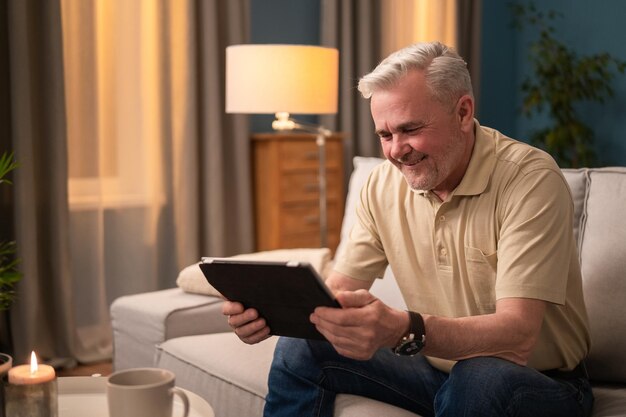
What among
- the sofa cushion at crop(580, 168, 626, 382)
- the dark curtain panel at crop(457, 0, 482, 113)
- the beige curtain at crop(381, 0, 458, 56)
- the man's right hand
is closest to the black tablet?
the man's right hand

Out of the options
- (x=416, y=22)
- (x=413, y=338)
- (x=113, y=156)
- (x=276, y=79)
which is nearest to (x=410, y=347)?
(x=413, y=338)

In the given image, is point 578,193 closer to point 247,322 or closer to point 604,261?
point 604,261

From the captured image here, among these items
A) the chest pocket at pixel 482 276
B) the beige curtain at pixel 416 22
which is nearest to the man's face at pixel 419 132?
the chest pocket at pixel 482 276

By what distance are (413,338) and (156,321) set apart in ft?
3.79

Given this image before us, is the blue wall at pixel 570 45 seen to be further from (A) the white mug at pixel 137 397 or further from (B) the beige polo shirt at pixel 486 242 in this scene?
(A) the white mug at pixel 137 397

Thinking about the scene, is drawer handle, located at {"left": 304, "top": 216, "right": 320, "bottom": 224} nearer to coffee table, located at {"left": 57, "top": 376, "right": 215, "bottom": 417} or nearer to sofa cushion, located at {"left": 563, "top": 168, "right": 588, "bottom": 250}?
sofa cushion, located at {"left": 563, "top": 168, "right": 588, "bottom": 250}

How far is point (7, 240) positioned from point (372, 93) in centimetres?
226

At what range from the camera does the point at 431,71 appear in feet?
5.74

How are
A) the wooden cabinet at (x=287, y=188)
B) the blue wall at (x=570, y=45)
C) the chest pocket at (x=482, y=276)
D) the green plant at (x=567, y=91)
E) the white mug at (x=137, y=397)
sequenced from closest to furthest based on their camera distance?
the white mug at (x=137, y=397)
the chest pocket at (x=482, y=276)
the wooden cabinet at (x=287, y=188)
the green plant at (x=567, y=91)
the blue wall at (x=570, y=45)

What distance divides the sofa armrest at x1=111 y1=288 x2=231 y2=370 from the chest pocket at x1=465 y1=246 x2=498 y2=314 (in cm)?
103

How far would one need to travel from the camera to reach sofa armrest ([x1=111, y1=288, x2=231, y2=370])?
2.50m

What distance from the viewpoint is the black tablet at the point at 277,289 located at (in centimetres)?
141

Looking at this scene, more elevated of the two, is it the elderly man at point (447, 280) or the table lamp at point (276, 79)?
the table lamp at point (276, 79)

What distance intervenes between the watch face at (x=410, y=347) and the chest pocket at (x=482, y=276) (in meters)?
0.27
